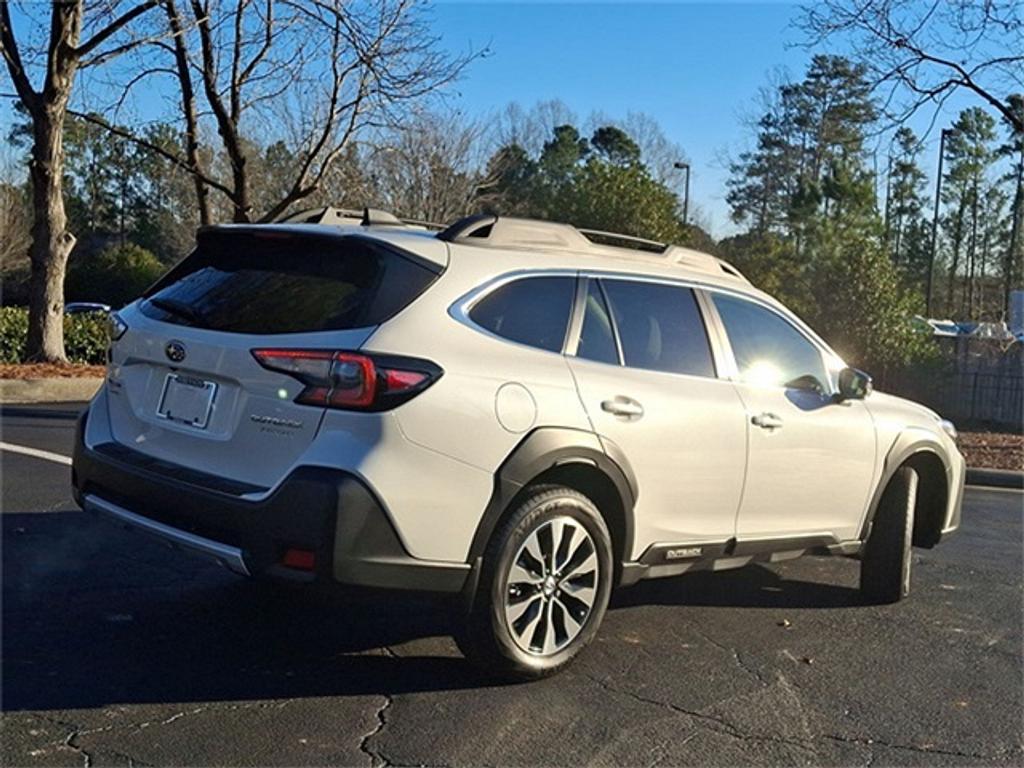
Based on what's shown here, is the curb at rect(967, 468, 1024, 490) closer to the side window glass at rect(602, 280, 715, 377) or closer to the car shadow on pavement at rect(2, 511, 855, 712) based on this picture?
the car shadow on pavement at rect(2, 511, 855, 712)

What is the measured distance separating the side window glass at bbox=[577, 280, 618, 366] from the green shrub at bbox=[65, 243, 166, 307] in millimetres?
37484

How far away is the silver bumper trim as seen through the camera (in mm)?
3918

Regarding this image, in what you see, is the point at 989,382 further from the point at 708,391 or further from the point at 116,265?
the point at 116,265

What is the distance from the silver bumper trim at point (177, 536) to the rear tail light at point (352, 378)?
24.1 inches

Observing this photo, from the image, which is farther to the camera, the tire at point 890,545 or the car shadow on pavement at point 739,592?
the tire at point 890,545

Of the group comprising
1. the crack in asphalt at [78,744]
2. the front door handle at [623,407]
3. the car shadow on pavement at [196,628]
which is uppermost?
the front door handle at [623,407]

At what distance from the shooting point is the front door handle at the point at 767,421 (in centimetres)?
519

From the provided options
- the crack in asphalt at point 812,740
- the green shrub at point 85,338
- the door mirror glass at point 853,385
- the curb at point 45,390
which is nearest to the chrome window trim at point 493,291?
the crack in asphalt at point 812,740

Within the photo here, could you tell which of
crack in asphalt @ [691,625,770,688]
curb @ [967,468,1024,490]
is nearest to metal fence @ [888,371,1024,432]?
curb @ [967,468,1024,490]

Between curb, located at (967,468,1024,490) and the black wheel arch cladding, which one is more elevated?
the black wheel arch cladding

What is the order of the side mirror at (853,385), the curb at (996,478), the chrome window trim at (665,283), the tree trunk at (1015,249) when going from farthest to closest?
the tree trunk at (1015,249), the curb at (996,478), the side mirror at (853,385), the chrome window trim at (665,283)

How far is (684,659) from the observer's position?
485 cm

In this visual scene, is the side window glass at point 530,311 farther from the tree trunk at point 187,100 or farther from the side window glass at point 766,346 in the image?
the tree trunk at point 187,100

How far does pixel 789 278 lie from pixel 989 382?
7.39 metres
